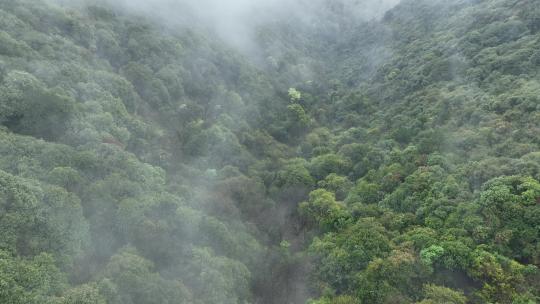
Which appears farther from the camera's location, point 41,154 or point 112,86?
point 112,86

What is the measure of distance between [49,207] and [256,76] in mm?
44039

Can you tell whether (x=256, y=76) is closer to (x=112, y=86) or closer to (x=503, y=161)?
(x=112, y=86)

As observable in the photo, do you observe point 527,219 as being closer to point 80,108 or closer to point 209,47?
point 80,108

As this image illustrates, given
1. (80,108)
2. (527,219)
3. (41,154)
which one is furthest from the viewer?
(80,108)

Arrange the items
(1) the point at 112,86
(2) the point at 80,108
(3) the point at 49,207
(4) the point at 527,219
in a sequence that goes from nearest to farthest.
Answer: (3) the point at 49,207 < (4) the point at 527,219 < (2) the point at 80,108 < (1) the point at 112,86

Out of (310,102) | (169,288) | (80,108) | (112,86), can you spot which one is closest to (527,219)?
(169,288)

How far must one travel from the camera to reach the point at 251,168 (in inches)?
1785

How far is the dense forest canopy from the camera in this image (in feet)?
83.0

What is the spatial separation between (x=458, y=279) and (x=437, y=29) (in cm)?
5394

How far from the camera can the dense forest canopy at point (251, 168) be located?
2530 cm

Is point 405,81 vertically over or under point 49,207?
over

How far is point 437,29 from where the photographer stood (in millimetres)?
69875

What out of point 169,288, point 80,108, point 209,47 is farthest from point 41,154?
point 209,47

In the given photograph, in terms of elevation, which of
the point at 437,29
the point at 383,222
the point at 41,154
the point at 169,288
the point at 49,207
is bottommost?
the point at 169,288
